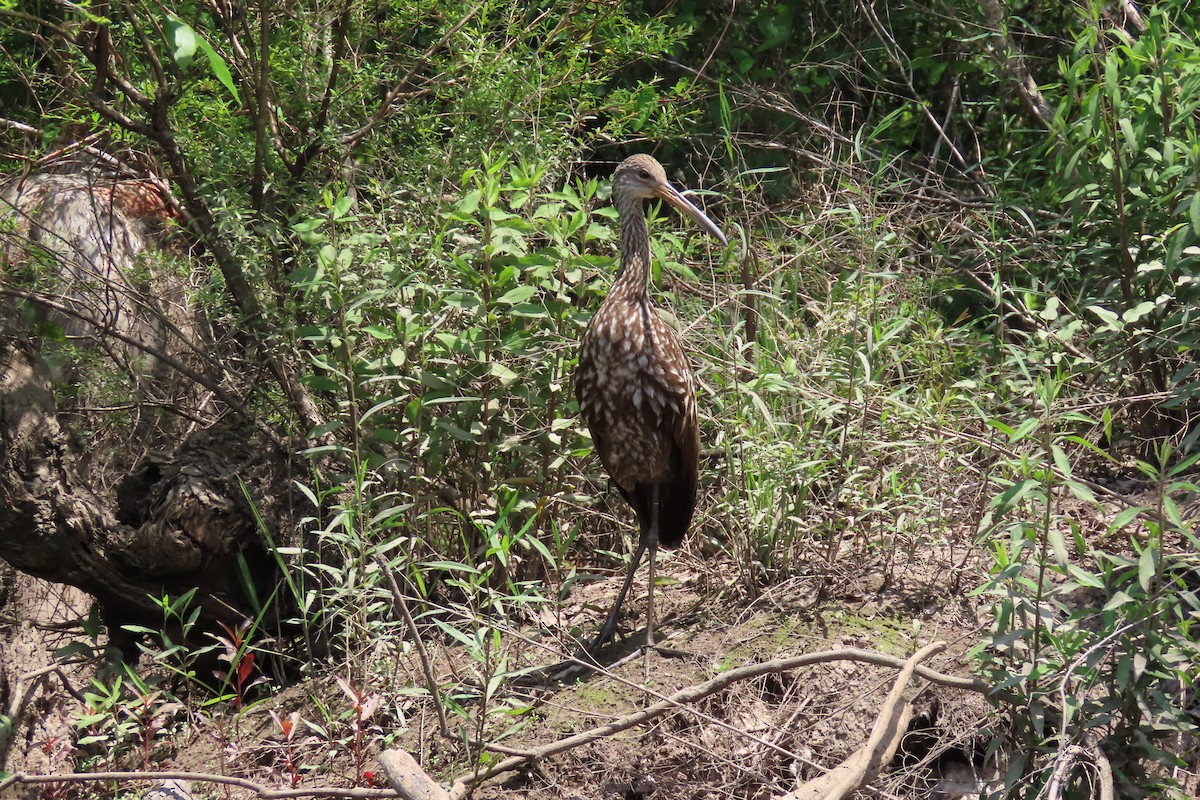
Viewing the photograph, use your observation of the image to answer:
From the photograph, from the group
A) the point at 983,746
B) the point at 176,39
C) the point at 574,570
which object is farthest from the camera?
the point at 574,570

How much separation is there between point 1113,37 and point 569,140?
2627mm

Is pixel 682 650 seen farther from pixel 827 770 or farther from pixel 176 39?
pixel 176 39

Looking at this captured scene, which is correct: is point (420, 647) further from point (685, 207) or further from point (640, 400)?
point (685, 207)

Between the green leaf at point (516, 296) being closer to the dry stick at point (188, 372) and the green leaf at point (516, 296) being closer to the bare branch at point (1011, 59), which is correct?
the dry stick at point (188, 372)

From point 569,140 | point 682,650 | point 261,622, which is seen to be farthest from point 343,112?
point 682,650

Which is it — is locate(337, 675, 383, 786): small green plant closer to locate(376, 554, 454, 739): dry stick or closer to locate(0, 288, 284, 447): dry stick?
locate(376, 554, 454, 739): dry stick

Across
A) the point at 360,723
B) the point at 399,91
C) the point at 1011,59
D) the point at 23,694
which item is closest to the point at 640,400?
the point at 360,723

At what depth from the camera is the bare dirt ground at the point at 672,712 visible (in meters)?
3.83

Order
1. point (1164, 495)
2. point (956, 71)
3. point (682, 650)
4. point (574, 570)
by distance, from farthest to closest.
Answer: point (956, 71) < point (574, 570) < point (682, 650) < point (1164, 495)

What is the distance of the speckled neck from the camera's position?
176 inches

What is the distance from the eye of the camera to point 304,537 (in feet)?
15.3

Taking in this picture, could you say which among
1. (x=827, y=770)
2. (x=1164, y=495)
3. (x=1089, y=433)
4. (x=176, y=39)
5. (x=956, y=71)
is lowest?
(x=827, y=770)

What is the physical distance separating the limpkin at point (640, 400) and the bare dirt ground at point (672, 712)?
282 millimetres

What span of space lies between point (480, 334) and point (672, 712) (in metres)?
1.50
